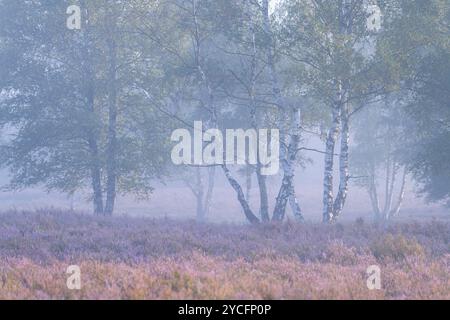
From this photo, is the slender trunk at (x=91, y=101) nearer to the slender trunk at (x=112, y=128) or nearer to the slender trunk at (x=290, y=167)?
the slender trunk at (x=112, y=128)

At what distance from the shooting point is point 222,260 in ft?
36.1

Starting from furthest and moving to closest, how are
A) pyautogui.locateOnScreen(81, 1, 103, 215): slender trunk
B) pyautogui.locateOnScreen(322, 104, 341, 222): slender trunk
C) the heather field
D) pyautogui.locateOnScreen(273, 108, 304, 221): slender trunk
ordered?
pyautogui.locateOnScreen(81, 1, 103, 215): slender trunk < pyautogui.locateOnScreen(273, 108, 304, 221): slender trunk < pyautogui.locateOnScreen(322, 104, 341, 222): slender trunk < the heather field

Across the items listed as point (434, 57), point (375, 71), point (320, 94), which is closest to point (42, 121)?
point (320, 94)

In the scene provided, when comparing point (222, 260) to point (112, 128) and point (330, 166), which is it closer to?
point (330, 166)

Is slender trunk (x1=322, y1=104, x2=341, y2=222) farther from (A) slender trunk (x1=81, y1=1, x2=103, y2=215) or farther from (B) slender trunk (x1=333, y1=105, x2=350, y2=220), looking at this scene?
(A) slender trunk (x1=81, y1=1, x2=103, y2=215)

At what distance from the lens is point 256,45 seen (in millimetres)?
18422

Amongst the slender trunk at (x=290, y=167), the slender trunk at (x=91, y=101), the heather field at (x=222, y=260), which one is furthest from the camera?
the slender trunk at (x=91, y=101)

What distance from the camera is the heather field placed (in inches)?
340

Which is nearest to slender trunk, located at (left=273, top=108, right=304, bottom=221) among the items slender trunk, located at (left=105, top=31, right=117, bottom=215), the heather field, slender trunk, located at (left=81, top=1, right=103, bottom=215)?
the heather field

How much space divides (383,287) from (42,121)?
1670 centimetres

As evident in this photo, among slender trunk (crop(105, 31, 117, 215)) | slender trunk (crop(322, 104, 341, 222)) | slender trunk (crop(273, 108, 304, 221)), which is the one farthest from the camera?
slender trunk (crop(105, 31, 117, 215))

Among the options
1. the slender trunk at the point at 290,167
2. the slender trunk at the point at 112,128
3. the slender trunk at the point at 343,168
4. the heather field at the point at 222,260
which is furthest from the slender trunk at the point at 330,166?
the slender trunk at the point at 112,128

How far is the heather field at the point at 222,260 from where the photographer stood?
8633 millimetres
